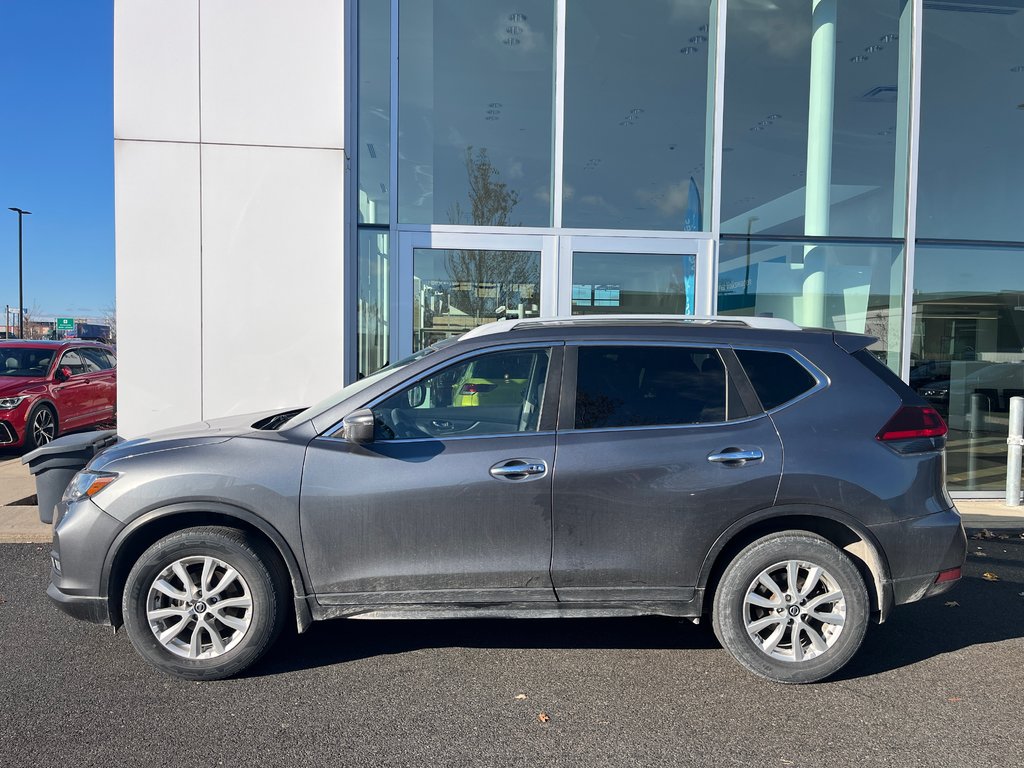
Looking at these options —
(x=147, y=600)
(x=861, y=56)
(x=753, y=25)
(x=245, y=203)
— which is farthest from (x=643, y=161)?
(x=147, y=600)

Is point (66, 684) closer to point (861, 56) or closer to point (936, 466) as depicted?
point (936, 466)

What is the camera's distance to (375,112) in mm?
8453

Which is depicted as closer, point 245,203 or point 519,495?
point 519,495

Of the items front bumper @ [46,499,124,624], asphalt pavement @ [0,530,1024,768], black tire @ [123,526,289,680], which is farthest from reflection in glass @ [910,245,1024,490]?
front bumper @ [46,499,124,624]

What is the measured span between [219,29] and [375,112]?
177 cm

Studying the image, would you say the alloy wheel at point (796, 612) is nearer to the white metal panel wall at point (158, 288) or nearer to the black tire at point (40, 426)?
the white metal panel wall at point (158, 288)

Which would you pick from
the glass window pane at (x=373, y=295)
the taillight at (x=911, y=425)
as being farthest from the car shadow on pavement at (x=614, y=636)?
the glass window pane at (x=373, y=295)

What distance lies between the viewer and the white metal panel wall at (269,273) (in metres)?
7.46

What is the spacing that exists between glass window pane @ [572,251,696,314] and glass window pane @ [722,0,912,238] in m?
0.80

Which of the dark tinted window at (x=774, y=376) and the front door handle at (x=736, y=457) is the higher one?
the dark tinted window at (x=774, y=376)

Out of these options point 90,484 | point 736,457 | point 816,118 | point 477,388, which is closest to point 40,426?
point 90,484

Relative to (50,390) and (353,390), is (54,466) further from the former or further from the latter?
(50,390)

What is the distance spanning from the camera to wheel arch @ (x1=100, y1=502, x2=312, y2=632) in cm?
360

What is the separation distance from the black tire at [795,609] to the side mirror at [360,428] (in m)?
1.90
